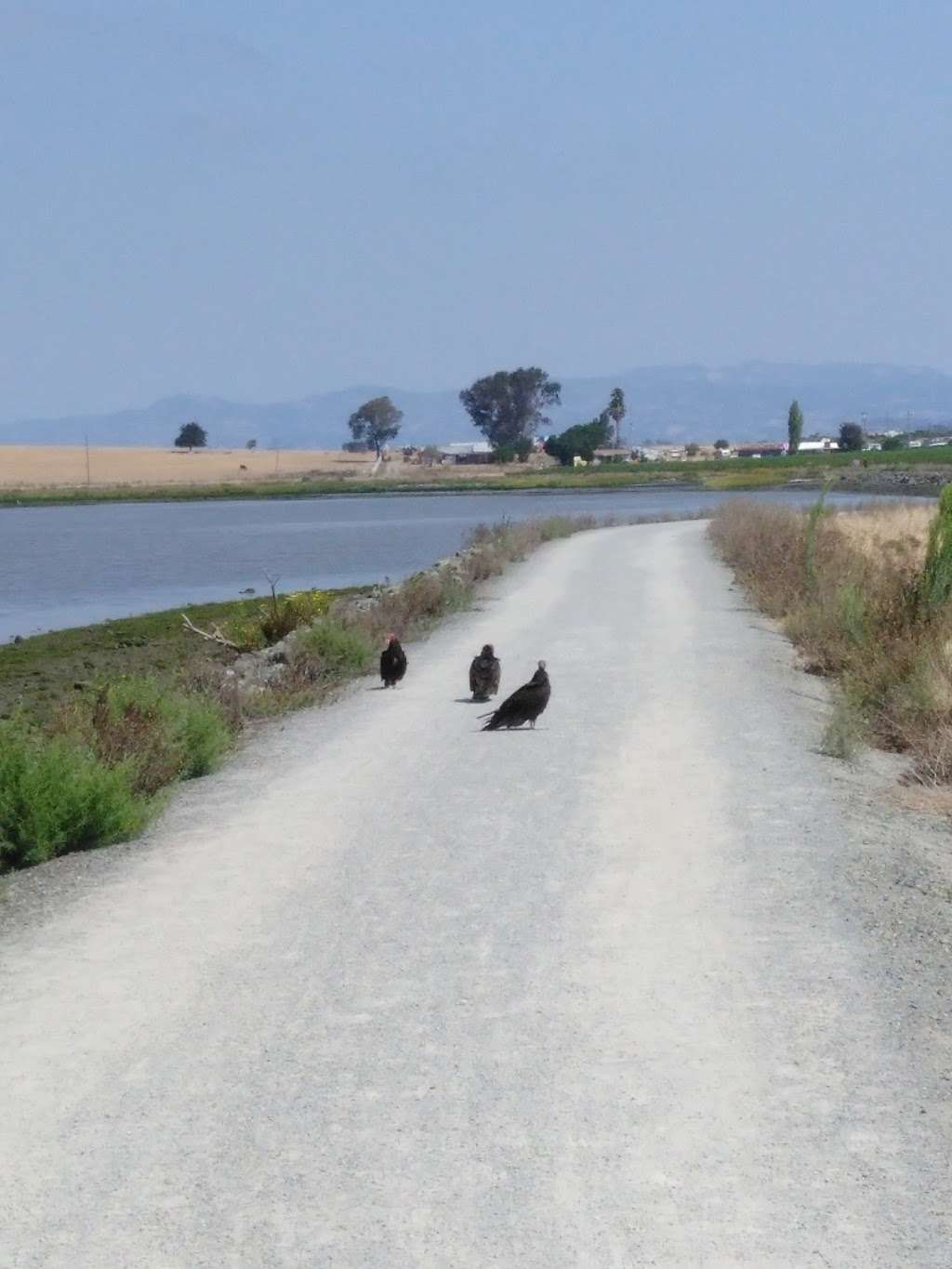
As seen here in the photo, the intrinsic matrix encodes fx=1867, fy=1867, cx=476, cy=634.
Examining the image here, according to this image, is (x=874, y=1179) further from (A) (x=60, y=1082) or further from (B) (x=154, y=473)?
(B) (x=154, y=473)

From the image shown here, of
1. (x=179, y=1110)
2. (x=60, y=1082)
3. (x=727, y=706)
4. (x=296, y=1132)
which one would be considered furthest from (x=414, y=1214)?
(x=727, y=706)

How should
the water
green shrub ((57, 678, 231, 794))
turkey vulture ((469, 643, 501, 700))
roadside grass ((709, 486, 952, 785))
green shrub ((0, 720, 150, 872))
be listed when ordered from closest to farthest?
green shrub ((0, 720, 150, 872))
green shrub ((57, 678, 231, 794))
roadside grass ((709, 486, 952, 785))
turkey vulture ((469, 643, 501, 700))
the water

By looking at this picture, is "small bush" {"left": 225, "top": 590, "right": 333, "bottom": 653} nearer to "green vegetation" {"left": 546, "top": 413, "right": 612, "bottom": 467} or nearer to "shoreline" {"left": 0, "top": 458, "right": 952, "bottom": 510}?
"shoreline" {"left": 0, "top": 458, "right": 952, "bottom": 510}

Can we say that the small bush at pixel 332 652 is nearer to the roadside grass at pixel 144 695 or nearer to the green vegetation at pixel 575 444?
the roadside grass at pixel 144 695

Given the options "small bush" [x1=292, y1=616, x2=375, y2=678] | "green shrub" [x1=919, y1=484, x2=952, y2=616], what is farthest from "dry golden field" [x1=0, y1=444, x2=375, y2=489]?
"green shrub" [x1=919, y1=484, x2=952, y2=616]

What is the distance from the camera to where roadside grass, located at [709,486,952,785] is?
15086mm

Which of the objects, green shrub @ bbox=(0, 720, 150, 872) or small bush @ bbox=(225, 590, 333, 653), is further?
small bush @ bbox=(225, 590, 333, 653)

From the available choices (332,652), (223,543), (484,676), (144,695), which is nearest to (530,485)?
(223,543)

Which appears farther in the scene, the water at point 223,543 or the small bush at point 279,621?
the water at point 223,543

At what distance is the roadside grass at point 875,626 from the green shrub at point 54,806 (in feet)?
18.7

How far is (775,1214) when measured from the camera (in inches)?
209

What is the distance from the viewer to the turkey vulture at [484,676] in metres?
16.9

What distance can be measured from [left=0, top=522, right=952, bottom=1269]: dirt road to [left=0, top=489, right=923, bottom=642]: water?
2857 centimetres

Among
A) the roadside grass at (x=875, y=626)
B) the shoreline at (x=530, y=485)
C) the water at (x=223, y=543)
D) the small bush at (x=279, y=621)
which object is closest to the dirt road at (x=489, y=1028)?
the roadside grass at (x=875, y=626)
